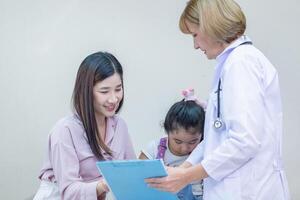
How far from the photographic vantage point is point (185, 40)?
240 centimetres

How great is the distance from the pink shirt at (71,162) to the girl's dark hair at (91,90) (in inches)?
0.8

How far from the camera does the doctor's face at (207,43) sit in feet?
4.34

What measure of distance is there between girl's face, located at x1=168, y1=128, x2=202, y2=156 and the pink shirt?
0.37 meters

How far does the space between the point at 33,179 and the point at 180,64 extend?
37.4 inches

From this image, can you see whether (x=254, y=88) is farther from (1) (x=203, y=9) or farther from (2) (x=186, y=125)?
(2) (x=186, y=125)

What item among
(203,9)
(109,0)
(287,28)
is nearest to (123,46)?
(109,0)

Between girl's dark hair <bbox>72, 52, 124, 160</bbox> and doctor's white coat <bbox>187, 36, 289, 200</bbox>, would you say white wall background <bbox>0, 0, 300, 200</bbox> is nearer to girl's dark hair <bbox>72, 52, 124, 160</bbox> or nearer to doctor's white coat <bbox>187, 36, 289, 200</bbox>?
girl's dark hair <bbox>72, 52, 124, 160</bbox>

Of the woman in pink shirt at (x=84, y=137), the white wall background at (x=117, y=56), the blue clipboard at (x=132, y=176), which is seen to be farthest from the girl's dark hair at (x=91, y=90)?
the white wall background at (x=117, y=56)

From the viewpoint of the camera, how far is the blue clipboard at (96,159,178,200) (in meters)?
1.23

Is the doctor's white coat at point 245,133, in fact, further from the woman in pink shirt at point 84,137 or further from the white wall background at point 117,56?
the white wall background at point 117,56

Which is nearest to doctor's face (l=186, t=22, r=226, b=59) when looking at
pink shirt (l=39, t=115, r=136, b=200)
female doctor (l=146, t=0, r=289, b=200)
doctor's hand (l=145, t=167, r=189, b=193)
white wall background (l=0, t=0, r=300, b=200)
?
female doctor (l=146, t=0, r=289, b=200)

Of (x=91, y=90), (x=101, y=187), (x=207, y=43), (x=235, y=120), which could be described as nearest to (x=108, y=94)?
(x=91, y=90)

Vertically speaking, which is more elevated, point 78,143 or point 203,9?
point 203,9

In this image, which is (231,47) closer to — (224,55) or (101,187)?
(224,55)
